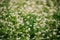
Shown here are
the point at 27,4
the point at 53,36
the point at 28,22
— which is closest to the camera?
the point at 53,36

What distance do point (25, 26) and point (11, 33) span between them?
35cm

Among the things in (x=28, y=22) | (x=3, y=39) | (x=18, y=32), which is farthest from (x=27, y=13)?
(x=3, y=39)

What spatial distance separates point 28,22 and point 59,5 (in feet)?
2.79

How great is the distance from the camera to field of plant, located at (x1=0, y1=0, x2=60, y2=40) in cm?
435

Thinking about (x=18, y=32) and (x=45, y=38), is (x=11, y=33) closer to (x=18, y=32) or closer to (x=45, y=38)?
(x=18, y=32)

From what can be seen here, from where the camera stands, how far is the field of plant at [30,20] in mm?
4348

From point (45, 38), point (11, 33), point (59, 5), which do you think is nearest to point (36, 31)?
point (45, 38)

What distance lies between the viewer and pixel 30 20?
455cm

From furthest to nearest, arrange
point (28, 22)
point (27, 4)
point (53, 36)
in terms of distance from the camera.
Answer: point (27, 4) < point (28, 22) < point (53, 36)

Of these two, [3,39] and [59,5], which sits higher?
[59,5]

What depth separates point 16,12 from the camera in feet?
15.5

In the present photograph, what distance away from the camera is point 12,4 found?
4895mm

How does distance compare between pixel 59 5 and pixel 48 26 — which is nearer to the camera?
pixel 48 26

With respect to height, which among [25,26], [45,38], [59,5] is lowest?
[45,38]
